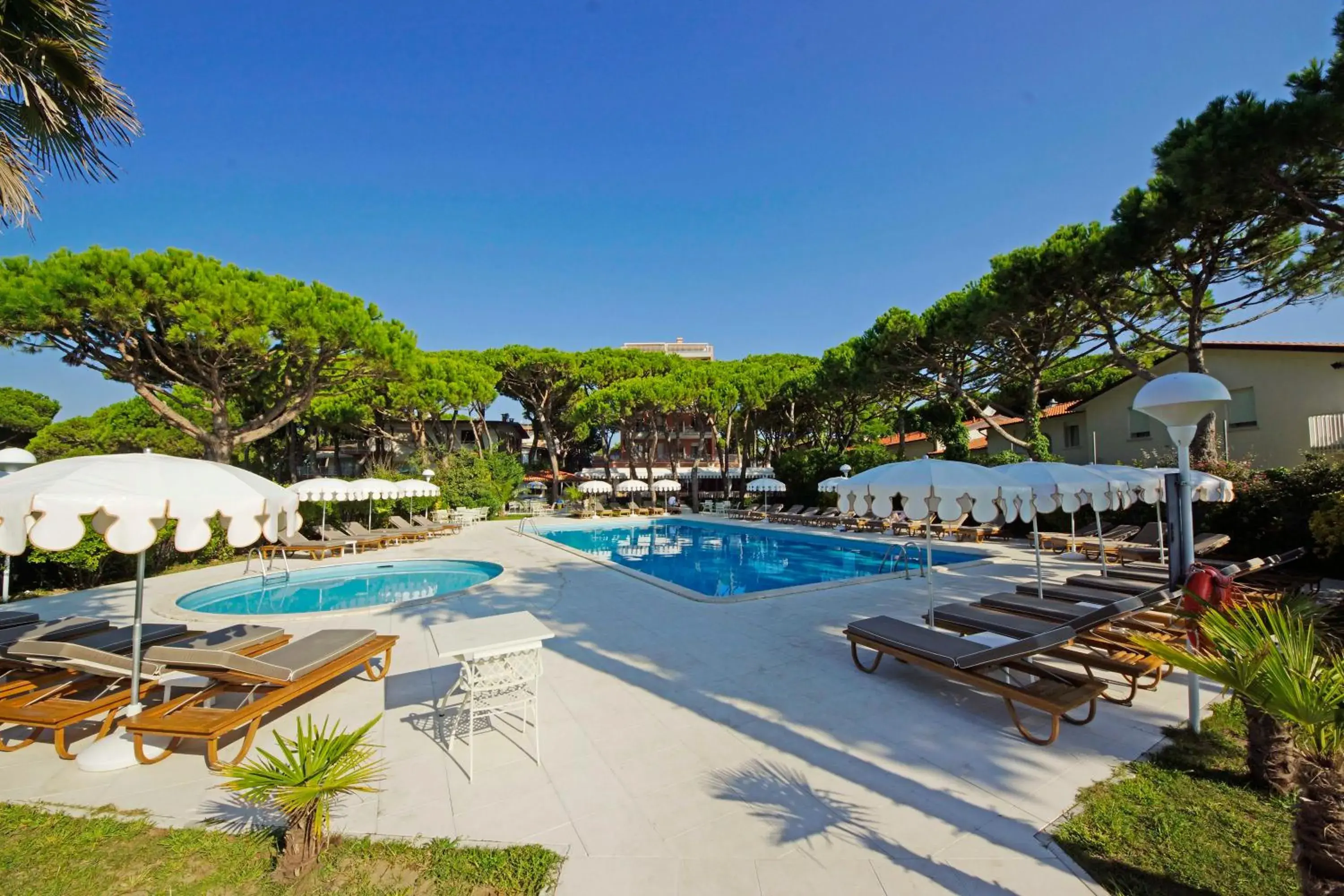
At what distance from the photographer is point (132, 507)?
3.47 m

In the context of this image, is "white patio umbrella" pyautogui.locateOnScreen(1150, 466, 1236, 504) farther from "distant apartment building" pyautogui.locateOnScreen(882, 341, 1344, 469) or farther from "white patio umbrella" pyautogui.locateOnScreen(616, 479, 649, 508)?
"white patio umbrella" pyautogui.locateOnScreen(616, 479, 649, 508)

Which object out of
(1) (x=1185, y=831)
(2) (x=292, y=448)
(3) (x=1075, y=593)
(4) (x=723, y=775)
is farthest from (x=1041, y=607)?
(2) (x=292, y=448)

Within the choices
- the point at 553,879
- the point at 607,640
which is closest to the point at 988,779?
the point at 553,879

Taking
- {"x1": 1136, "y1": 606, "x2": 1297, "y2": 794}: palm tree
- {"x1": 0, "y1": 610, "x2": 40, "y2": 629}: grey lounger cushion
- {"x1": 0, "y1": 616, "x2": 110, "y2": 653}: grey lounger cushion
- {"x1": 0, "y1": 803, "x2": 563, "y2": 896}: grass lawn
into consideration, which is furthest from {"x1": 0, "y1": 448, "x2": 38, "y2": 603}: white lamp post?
{"x1": 1136, "y1": 606, "x2": 1297, "y2": 794}: palm tree

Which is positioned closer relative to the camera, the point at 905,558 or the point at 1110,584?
the point at 1110,584

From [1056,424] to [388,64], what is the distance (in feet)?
85.2

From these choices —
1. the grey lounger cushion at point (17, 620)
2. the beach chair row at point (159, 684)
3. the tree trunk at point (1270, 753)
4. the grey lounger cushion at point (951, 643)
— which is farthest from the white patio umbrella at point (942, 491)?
the grey lounger cushion at point (17, 620)

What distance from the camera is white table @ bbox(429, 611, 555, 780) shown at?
398 cm

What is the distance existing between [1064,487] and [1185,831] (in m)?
3.99

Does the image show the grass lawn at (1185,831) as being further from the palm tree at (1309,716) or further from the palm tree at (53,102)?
the palm tree at (53,102)

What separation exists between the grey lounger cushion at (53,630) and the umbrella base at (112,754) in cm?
184

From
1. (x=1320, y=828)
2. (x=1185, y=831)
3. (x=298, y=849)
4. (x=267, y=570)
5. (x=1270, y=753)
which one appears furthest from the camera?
(x=267, y=570)

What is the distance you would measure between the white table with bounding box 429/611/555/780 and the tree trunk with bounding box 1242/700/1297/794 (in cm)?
463

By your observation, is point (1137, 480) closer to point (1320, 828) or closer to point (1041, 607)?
point (1041, 607)
